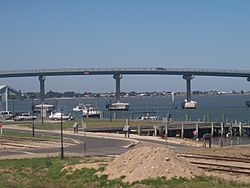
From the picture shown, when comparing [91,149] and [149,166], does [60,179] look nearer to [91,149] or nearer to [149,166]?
[149,166]

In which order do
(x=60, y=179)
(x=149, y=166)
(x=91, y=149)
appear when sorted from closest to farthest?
(x=149, y=166) → (x=60, y=179) → (x=91, y=149)

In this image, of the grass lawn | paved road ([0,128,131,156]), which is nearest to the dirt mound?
the grass lawn

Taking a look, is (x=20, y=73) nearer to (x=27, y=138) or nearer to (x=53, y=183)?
(x=27, y=138)

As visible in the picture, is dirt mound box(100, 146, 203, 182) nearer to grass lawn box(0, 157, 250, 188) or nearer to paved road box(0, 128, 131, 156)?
grass lawn box(0, 157, 250, 188)

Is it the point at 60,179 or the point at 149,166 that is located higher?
the point at 149,166

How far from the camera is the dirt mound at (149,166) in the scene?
81.4 feet

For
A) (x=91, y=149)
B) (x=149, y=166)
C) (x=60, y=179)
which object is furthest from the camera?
(x=91, y=149)


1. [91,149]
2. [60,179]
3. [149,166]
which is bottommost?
[91,149]

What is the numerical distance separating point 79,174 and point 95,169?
825 millimetres

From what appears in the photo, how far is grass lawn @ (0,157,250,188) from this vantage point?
77.3 ft

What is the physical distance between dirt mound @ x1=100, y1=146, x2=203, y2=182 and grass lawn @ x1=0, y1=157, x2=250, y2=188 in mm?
513

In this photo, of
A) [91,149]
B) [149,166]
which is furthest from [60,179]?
[91,149]

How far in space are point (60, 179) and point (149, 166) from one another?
5.41 metres

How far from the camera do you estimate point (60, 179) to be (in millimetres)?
28547
